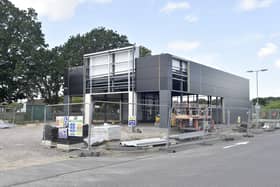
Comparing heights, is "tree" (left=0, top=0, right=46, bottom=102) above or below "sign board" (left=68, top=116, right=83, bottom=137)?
above

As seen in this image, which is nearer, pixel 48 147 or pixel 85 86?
pixel 48 147

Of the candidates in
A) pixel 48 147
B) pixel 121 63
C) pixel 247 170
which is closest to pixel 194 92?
pixel 121 63

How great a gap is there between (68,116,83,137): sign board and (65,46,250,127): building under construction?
37.8ft

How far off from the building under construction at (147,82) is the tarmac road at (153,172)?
1420 cm

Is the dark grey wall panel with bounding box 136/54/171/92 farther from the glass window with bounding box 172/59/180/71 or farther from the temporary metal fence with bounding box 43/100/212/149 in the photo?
the temporary metal fence with bounding box 43/100/212/149

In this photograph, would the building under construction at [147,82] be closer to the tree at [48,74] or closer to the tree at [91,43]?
the tree at [48,74]

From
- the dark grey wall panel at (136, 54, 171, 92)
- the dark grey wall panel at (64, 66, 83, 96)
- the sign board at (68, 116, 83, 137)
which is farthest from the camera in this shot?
the dark grey wall panel at (64, 66, 83, 96)

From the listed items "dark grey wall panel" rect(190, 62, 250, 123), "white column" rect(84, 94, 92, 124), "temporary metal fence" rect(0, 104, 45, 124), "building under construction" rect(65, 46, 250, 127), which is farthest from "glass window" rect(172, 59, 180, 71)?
"temporary metal fence" rect(0, 104, 45, 124)

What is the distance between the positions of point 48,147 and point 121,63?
18.2m

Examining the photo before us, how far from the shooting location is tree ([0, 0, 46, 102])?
4181 centimetres

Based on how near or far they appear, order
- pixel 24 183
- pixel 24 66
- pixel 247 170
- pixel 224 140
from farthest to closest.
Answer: pixel 24 66
pixel 224 140
pixel 247 170
pixel 24 183

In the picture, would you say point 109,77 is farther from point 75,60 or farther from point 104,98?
point 75,60

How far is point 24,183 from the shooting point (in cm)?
740

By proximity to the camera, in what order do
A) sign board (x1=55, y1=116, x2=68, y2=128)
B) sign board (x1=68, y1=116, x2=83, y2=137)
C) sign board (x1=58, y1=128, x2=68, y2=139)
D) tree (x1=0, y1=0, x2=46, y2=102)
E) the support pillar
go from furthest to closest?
tree (x1=0, y1=0, x2=46, y2=102) < the support pillar < sign board (x1=55, y1=116, x2=68, y2=128) < sign board (x1=58, y1=128, x2=68, y2=139) < sign board (x1=68, y1=116, x2=83, y2=137)
